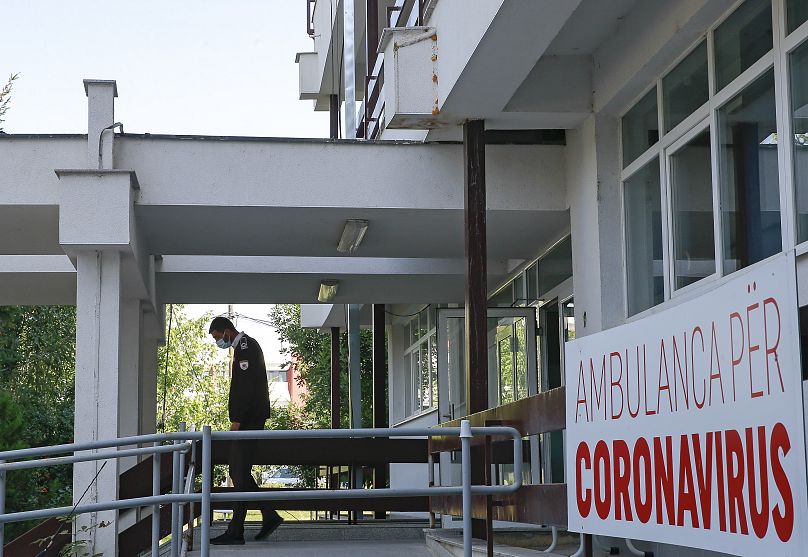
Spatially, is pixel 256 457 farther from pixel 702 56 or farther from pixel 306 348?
pixel 306 348

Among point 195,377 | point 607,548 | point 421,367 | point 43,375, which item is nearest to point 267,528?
point 607,548

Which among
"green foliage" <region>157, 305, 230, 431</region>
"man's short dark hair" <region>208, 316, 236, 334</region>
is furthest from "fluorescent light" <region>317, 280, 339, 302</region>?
"green foliage" <region>157, 305, 230, 431</region>

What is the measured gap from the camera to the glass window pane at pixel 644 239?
9.21 m

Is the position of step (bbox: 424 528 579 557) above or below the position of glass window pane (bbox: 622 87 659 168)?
below

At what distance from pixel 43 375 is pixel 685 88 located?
22956 mm

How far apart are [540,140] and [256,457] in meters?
4.05

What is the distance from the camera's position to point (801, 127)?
22.0ft

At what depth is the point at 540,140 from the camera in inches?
438

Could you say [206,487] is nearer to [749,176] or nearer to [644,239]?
[749,176]

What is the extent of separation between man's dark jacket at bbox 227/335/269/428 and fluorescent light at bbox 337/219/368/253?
1777 mm

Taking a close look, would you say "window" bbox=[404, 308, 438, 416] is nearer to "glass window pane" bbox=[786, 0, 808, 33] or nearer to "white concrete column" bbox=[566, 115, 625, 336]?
"white concrete column" bbox=[566, 115, 625, 336]

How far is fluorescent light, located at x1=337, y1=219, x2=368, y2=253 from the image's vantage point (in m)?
11.5

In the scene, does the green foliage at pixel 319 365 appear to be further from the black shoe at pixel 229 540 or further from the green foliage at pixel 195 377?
the green foliage at pixel 195 377

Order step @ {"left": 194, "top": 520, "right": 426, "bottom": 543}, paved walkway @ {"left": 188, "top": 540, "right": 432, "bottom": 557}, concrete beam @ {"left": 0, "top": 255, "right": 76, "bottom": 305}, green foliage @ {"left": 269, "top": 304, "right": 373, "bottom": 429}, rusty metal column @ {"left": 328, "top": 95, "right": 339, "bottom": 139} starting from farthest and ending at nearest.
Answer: green foliage @ {"left": 269, "top": 304, "right": 373, "bottom": 429}, rusty metal column @ {"left": 328, "top": 95, "right": 339, "bottom": 139}, concrete beam @ {"left": 0, "top": 255, "right": 76, "bottom": 305}, step @ {"left": 194, "top": 520, "right": 426, "bottom": 543}, paved walkway @ {"left": 188, "top": 540, "right": 432, "bottom": 557}
